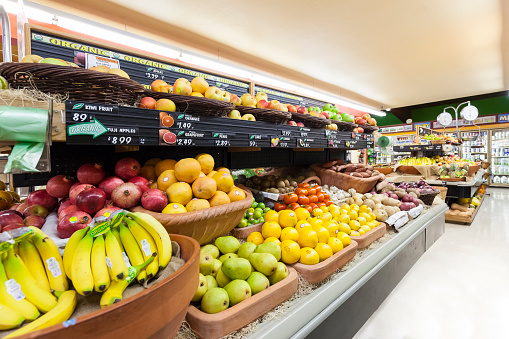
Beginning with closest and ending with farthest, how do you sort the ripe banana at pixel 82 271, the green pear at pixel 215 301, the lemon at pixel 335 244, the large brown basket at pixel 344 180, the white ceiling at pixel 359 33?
the ripe banana at pixel 82 271, the green pear at pixel 215 301, the lemon at pixel 335 244, the large brown basket at pixel 344 180, the white ceiling at pixel 359 33

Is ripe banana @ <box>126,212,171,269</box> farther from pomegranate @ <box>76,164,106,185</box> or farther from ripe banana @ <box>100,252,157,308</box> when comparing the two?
pomegranate @ <box>76,164,106,185</box>

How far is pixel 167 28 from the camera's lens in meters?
4.75

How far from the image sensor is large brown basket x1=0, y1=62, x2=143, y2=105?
33.0 inches

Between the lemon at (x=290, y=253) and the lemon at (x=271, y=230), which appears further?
the lemon at (x=271, y=230)

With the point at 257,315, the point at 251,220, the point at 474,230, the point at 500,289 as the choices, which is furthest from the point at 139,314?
the point at 474,230

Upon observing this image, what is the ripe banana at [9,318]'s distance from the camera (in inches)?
20.2

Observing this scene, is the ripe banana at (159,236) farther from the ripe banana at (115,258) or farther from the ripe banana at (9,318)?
the ripe banana at (9,318)

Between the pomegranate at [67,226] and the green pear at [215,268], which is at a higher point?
the pomegranate at [67,226]

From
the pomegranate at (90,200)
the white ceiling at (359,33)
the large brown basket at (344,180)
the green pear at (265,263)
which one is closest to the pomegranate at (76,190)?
the pomegranate at (90,200)

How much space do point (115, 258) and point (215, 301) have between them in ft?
1.37

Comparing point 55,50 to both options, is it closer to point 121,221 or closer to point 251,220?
point 121,221

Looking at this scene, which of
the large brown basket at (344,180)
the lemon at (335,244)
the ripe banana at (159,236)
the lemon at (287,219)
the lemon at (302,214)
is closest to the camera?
the ripe banana at (159,236)

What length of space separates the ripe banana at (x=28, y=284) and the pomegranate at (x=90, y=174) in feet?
1.92

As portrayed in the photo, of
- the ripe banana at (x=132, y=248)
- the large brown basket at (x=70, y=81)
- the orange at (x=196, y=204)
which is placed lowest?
the ripe banana at (x=132, y=248)
